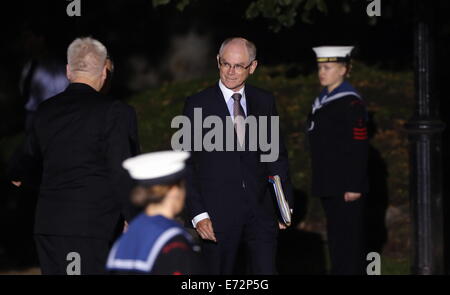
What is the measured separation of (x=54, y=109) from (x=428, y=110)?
359 centimetres

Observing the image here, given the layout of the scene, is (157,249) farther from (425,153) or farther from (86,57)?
(425,153)

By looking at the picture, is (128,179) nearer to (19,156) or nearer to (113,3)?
(19,156)

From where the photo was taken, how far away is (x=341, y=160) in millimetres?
8906

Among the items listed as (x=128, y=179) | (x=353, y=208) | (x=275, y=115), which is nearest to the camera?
(x=128, y=179)

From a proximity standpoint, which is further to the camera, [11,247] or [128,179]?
[11,247]

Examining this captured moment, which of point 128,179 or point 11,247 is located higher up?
point 128,179

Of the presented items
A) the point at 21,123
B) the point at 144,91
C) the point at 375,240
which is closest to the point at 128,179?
the point at 375,240

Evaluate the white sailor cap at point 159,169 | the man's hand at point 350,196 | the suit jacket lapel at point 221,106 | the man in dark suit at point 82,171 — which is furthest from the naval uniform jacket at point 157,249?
the man's hand at point 350,196

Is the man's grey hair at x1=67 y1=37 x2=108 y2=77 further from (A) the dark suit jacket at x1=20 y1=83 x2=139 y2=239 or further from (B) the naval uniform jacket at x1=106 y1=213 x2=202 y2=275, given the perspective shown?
(B) the naval uniform jacket at x1=106 y1=213 x2=202 y2=275

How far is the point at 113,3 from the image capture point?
758 inches

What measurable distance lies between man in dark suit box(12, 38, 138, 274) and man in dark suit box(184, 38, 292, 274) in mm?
1012

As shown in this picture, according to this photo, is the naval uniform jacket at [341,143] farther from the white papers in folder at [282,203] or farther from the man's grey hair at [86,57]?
the man's grey hair at [86,57]

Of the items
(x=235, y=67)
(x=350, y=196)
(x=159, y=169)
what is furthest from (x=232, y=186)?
(x=159, y=169)

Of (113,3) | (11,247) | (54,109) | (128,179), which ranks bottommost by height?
(11,247)
